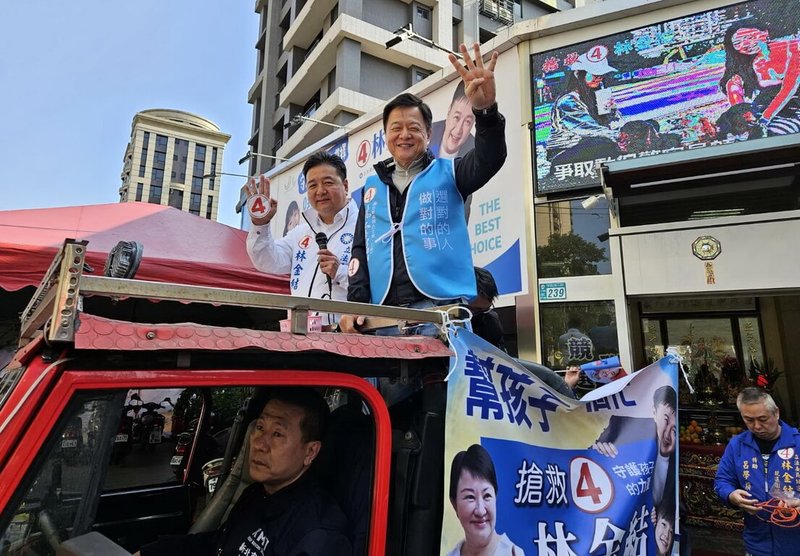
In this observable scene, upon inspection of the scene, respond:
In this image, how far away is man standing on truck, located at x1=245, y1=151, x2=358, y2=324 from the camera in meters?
2.75

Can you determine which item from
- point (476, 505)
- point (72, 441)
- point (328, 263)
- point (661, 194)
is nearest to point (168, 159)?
point (661, 194)

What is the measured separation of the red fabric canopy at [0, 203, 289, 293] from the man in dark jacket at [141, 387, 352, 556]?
2490 millimetres

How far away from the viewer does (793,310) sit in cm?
805

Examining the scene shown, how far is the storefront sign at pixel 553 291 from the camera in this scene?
6.80m

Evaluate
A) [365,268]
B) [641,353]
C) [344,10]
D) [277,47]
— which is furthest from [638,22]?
[277,47]

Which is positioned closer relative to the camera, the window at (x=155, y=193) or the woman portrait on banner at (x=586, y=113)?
the woman portrait on banner at (x=586, y=113)

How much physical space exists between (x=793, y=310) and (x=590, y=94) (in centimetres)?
514

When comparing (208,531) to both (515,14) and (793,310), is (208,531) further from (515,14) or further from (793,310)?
(515,14)

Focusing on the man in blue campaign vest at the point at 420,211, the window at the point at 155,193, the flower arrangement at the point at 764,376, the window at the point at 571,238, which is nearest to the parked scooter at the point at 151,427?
the man in blue campaign vest at the point at 420,211

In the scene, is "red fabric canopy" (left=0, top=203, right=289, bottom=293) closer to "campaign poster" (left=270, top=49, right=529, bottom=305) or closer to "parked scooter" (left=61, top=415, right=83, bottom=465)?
"parked scooter" (left=61, top=415, right=83, bottom=465)

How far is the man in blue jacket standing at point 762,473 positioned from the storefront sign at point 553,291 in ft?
11.5

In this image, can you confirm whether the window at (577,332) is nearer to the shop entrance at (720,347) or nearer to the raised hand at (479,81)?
the shop entrance at (720,347)

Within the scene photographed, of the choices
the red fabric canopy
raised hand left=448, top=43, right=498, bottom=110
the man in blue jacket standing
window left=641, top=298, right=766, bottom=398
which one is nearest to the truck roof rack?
raised hand left=448, top=43, right=498, bottom=110

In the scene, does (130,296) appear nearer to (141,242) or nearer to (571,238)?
(141,242)
